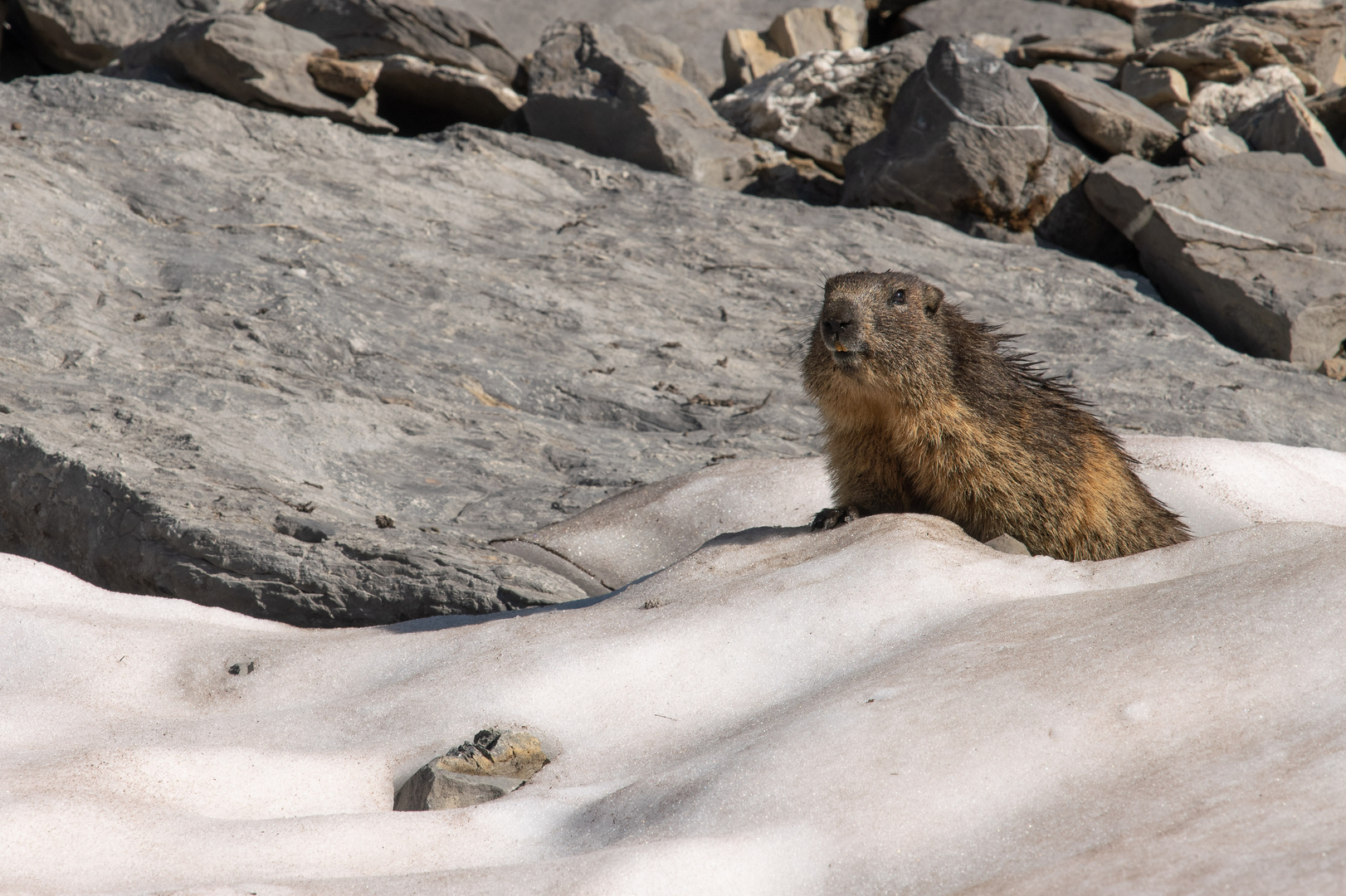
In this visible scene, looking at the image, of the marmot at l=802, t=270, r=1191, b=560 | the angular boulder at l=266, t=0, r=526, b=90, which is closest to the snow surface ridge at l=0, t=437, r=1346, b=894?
the marmot at l=802, t=270, r=1191, b=560

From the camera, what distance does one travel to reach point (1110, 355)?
28.7 feet

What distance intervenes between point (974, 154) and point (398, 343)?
6.53 meters

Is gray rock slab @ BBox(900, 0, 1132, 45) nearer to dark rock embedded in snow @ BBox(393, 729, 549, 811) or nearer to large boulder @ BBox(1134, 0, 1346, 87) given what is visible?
large boulder @ BBox(1134, 0, 1346, 87)

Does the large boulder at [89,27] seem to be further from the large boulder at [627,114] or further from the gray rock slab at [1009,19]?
the gray rock slab at [1009,19]

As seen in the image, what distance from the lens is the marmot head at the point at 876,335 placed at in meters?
4.25

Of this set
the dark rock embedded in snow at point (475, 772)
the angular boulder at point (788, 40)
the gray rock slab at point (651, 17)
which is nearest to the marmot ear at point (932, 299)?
the dark rock embedded in snow at point (475, 772)

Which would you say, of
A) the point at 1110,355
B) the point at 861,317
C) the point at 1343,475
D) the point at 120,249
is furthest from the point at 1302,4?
the point at 120,249

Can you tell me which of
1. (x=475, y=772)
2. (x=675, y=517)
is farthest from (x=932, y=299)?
(x=475, y=772)

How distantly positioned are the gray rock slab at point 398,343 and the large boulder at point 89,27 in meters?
6.90

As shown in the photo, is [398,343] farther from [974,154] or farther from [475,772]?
[974,154]

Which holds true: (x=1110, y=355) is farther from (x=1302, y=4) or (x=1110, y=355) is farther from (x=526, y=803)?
(x=1302, y=4)

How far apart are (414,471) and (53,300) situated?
94.7 inches

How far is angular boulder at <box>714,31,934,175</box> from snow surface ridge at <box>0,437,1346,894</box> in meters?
9.93

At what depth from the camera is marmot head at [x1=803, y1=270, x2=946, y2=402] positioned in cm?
425
